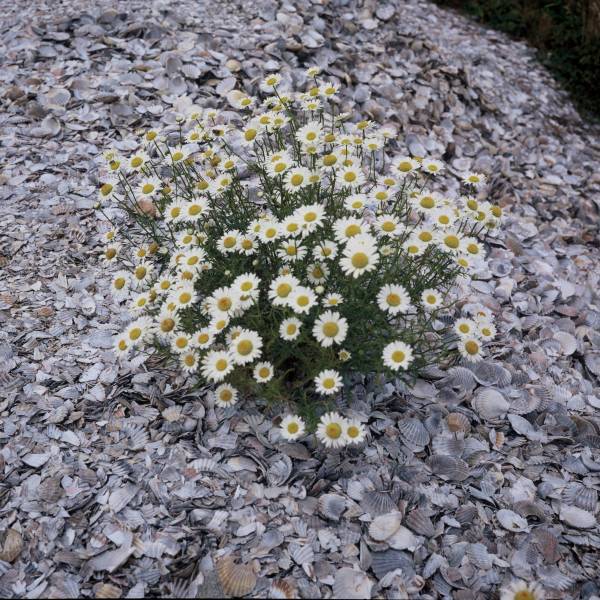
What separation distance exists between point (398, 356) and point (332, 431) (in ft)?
1.15

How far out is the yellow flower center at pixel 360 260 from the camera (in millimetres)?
1899

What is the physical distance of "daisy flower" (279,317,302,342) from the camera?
1947mm

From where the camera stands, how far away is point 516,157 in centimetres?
436

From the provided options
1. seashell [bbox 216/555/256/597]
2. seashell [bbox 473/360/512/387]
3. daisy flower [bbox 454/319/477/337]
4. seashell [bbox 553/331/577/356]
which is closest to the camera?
seashell [bbox 216/555/256/597]

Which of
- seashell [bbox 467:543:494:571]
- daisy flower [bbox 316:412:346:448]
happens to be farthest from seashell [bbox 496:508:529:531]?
daisy flower [bbox 316:412:346:448]

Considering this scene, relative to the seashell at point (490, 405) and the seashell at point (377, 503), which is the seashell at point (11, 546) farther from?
the seashell at point (490, 405)

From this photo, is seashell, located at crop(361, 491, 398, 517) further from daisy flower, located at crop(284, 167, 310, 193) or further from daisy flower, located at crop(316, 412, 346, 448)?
daisy flower, located at crop(284, 167, 310, 193)

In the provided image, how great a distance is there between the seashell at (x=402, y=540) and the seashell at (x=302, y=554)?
270 mm

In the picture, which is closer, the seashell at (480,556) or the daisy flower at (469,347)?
the seashell at (480,556)

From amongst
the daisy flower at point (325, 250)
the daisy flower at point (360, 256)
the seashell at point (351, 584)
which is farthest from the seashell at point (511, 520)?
the daisy flower at point (325, 250)

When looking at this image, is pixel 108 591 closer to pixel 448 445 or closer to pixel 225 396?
pixel 225 396

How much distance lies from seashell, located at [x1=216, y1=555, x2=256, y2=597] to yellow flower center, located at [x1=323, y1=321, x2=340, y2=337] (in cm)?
81

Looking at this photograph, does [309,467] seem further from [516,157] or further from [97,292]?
[516,157]

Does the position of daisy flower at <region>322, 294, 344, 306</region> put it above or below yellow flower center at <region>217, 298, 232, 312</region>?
above
